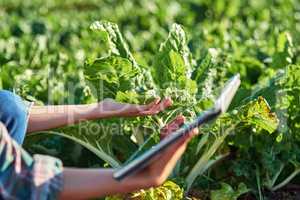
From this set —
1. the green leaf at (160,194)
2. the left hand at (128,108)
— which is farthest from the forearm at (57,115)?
the green leaf at (160,194)

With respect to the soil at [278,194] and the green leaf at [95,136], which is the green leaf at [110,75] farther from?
the soil at [278,194]

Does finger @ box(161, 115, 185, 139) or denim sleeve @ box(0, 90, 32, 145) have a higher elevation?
denim sleeve @ box(0, 90, 32, 145)

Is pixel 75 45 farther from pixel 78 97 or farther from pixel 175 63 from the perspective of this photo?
pixel 175 63

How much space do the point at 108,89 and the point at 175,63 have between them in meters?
0.32

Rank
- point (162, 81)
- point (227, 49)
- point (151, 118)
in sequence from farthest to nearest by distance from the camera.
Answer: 1. point (227, 49)
2. point (162, 81)
3. point (151, 118)

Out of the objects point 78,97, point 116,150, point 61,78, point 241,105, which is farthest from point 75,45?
point 241,105

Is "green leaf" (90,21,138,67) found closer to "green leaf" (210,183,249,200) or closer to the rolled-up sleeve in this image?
"green leaf" (210,183,249,200)

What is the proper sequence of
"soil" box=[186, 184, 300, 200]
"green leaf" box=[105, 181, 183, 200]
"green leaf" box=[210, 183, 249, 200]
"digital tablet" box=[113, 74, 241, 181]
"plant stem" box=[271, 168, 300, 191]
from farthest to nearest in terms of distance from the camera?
"plant stem" box=[271, 168, 300, 191]
"soil" box=[186, 184, 300, 200]
"green leaf" box=[210, 183, 249, 200]
"green leaf" box=[105, 181, 183, 200]
"digital tablet" box=[113, 74, 241, 181]

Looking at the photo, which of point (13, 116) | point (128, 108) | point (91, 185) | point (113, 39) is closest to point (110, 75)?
point (113, 39)

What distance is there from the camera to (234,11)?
679cm

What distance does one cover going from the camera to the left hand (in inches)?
128

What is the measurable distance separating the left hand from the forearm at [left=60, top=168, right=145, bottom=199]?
74 centimetres

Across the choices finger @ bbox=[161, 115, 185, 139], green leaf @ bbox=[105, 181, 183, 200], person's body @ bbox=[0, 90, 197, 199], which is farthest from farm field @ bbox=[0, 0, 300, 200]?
person's body @ bbox=[0, 90, 197, 199]

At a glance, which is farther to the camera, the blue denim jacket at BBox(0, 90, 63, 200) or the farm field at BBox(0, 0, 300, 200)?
the farm field at BBox(0, 0, 300, 200)
